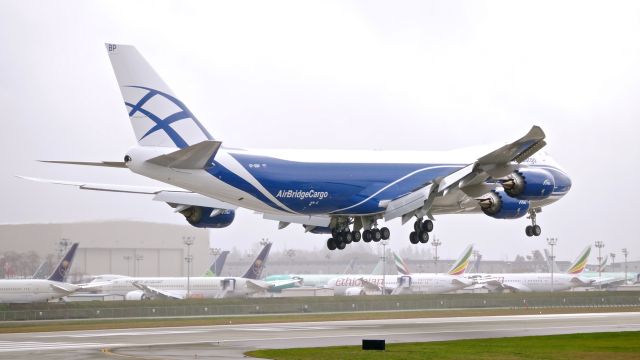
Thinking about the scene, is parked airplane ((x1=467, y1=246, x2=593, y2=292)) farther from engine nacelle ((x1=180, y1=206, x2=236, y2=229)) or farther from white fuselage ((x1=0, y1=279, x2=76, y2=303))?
engine nacelle ((x1=180, y1=206, x2=236, y2=229))

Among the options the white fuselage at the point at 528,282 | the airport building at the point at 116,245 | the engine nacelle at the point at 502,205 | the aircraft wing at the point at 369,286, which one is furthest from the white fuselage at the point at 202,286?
the engine nacelle at the point at 502,205

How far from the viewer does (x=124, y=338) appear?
49625mm

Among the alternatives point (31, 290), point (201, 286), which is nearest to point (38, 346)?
point (31, 290)

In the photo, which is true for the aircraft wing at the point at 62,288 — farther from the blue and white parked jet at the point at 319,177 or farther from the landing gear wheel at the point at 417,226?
the landing gear wheel at the point at 417,226

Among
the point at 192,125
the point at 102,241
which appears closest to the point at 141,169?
the point at 192,125

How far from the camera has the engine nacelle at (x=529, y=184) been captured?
4753 cm

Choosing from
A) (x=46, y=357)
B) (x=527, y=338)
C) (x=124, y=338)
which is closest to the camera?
(x=46, y=357)

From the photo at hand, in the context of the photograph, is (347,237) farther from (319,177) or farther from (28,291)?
(28,291)

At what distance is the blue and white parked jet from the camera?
41.8 metres

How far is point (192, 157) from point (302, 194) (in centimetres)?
721

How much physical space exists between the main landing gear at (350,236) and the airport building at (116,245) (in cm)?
10472

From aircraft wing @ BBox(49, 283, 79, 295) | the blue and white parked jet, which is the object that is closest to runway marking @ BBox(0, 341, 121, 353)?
the blue and white parked jet

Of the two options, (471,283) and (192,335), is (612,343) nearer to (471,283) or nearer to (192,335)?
(192,335)

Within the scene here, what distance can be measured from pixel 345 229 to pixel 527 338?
37.6ft
